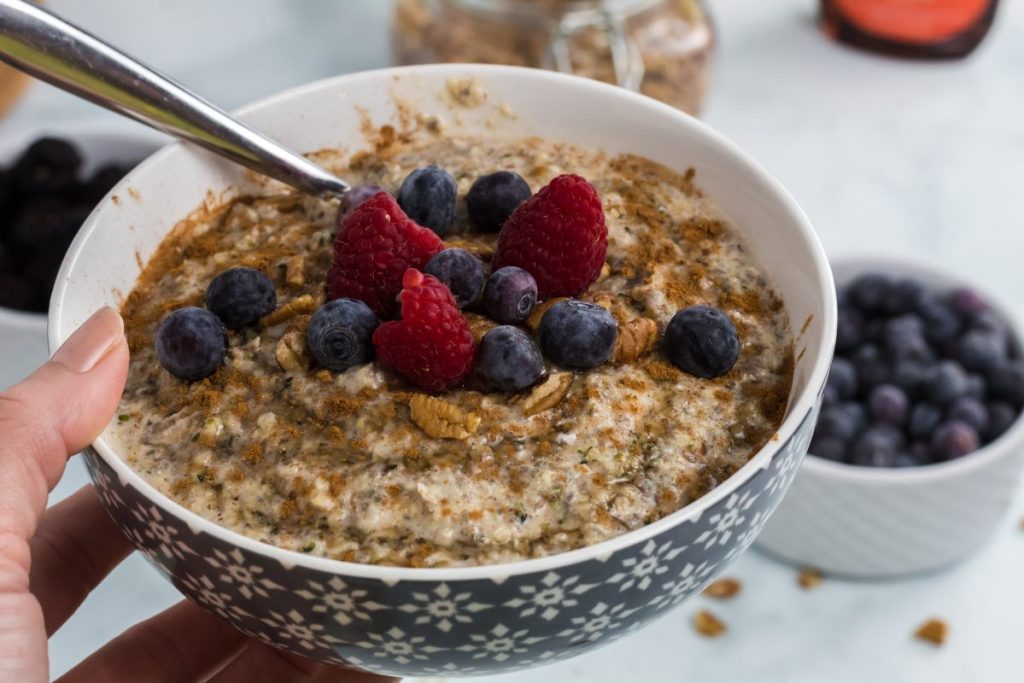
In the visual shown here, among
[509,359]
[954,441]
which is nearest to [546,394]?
[509,359]

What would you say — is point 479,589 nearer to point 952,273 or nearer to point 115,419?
point 115,419

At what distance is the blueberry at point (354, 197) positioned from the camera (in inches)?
53.1

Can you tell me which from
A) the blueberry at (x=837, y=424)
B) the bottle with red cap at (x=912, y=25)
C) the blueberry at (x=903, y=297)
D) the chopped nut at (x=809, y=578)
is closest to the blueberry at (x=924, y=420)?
the blueberry at (x=837, y=424)

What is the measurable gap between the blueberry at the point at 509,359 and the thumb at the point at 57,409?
0.35 m

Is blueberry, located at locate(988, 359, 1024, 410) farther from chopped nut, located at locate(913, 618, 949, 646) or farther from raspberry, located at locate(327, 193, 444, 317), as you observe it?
raspberry, located at locate(327, 193, 444, 317)

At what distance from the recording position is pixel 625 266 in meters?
1.30

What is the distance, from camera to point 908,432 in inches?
90.4

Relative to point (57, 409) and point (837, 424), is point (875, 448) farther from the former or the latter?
point (57, 409)

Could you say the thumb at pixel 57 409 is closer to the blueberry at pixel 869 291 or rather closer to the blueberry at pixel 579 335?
the blueberry at pixel 579 335

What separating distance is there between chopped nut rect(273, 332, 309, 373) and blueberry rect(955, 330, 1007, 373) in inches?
61.2

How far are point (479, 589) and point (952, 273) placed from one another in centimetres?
177

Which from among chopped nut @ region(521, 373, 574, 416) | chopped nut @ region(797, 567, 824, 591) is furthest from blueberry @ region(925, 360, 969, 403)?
chopped nut @ region(521, 373, 574, 416)

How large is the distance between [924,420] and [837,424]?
18cm

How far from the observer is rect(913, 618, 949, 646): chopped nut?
80.7 inches
